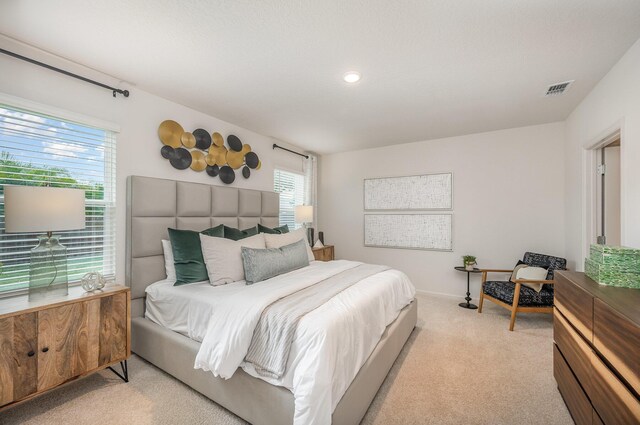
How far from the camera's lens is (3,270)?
2.00 m

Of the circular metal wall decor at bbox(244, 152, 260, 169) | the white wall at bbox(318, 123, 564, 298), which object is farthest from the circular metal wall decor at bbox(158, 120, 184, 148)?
the white wall at bbox(318, 123, 564, 298)

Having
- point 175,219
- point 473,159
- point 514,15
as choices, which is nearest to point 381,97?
point 514,15

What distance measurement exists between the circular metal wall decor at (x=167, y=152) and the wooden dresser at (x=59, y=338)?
1440mm

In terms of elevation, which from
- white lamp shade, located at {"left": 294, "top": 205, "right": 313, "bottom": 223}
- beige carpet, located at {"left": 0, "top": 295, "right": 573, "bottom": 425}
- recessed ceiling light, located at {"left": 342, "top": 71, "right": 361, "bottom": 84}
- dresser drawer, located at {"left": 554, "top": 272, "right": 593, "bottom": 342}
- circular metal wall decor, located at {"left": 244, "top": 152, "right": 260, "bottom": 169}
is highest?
recessed ceiling light, located at {"left": 342, "top": 71, "right": 361, "bottom": 84}

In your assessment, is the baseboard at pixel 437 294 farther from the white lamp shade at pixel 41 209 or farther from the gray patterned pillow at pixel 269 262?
the white lamp shade at pixel 41 209

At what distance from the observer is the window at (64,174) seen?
2.03 meters

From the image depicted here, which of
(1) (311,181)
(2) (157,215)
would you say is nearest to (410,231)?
(1) (311,181)

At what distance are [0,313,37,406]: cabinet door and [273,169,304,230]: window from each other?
3.25m

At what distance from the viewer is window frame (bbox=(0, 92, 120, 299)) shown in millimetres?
2017

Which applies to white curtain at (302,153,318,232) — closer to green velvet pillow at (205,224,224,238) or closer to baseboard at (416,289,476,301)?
baseboard at (416,289,476,301)

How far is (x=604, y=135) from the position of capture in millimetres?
2518

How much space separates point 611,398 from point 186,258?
293 cm

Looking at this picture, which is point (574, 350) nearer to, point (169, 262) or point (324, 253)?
point (169, 262)

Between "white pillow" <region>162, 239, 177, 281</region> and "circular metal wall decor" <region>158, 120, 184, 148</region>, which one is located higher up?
"circular metal wall decor" <region>158, 120, 184, 148</region>
